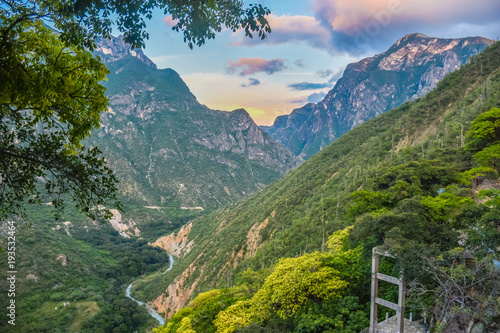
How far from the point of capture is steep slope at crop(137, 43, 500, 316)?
33281 millimetres

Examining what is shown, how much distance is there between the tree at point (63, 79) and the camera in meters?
3.97

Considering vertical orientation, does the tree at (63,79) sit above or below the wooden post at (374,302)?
above

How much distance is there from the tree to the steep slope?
2564 centimetres

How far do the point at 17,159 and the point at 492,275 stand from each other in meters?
11.9

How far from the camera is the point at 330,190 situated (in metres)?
46.8

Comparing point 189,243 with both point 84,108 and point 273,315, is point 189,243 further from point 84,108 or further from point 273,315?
point 84,108

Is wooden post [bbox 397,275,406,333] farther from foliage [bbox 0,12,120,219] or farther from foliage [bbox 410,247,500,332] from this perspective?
foliage [bbox 0,12,120,219]

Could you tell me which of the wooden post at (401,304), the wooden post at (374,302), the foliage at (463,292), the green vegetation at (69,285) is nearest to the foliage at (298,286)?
the wooden post at (374,302)

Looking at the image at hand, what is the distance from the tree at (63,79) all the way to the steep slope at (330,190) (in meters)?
25.6

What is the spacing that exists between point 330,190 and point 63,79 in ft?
149

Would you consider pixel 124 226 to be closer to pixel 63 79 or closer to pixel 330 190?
pixel 330 190

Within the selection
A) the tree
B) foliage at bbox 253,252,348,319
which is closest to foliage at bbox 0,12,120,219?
the tree

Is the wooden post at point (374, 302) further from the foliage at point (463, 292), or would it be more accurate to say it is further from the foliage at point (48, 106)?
the foliage at point (48, 106)

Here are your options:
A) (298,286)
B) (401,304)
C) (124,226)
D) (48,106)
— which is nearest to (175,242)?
(124,226)
